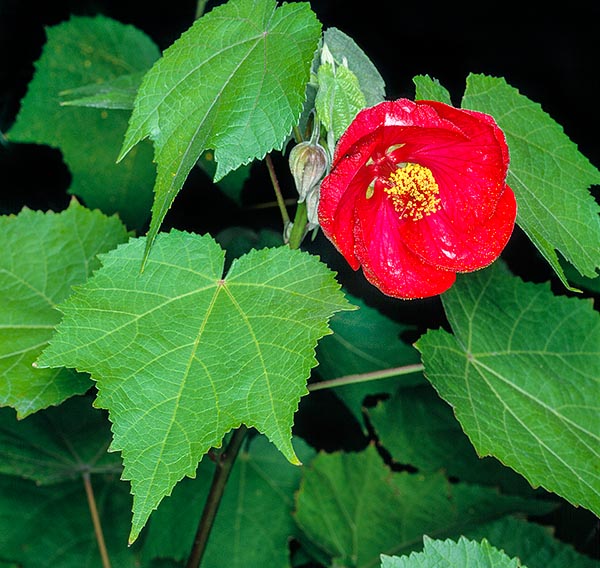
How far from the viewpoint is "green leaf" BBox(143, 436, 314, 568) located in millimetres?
921

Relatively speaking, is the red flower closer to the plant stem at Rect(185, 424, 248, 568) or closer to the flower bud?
the flower bud

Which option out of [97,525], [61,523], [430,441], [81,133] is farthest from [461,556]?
[81,133]

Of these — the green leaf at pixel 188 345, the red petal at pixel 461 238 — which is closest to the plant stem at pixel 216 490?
the green leaf at pixel 188 345

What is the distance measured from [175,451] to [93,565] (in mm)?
489

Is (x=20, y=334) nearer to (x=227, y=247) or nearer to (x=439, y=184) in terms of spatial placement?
(x=227, y=247)

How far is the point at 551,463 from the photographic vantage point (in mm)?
700

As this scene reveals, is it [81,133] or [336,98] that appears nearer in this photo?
[336,98]

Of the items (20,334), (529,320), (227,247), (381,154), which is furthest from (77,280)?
(529,320)

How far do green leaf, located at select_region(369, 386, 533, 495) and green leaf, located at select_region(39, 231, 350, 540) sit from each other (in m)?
0.36

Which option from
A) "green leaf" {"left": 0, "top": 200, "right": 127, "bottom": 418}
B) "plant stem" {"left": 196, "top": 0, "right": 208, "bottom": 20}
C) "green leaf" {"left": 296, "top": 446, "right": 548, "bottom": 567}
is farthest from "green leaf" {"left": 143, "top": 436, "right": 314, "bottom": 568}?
"plant stem" {"left": 196, "top": 0, "right": 208, "bottom": 20}

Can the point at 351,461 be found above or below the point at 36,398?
below

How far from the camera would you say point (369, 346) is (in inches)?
37.7

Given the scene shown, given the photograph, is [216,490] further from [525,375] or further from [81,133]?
[81,133]

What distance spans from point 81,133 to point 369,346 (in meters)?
Result: 0.48
